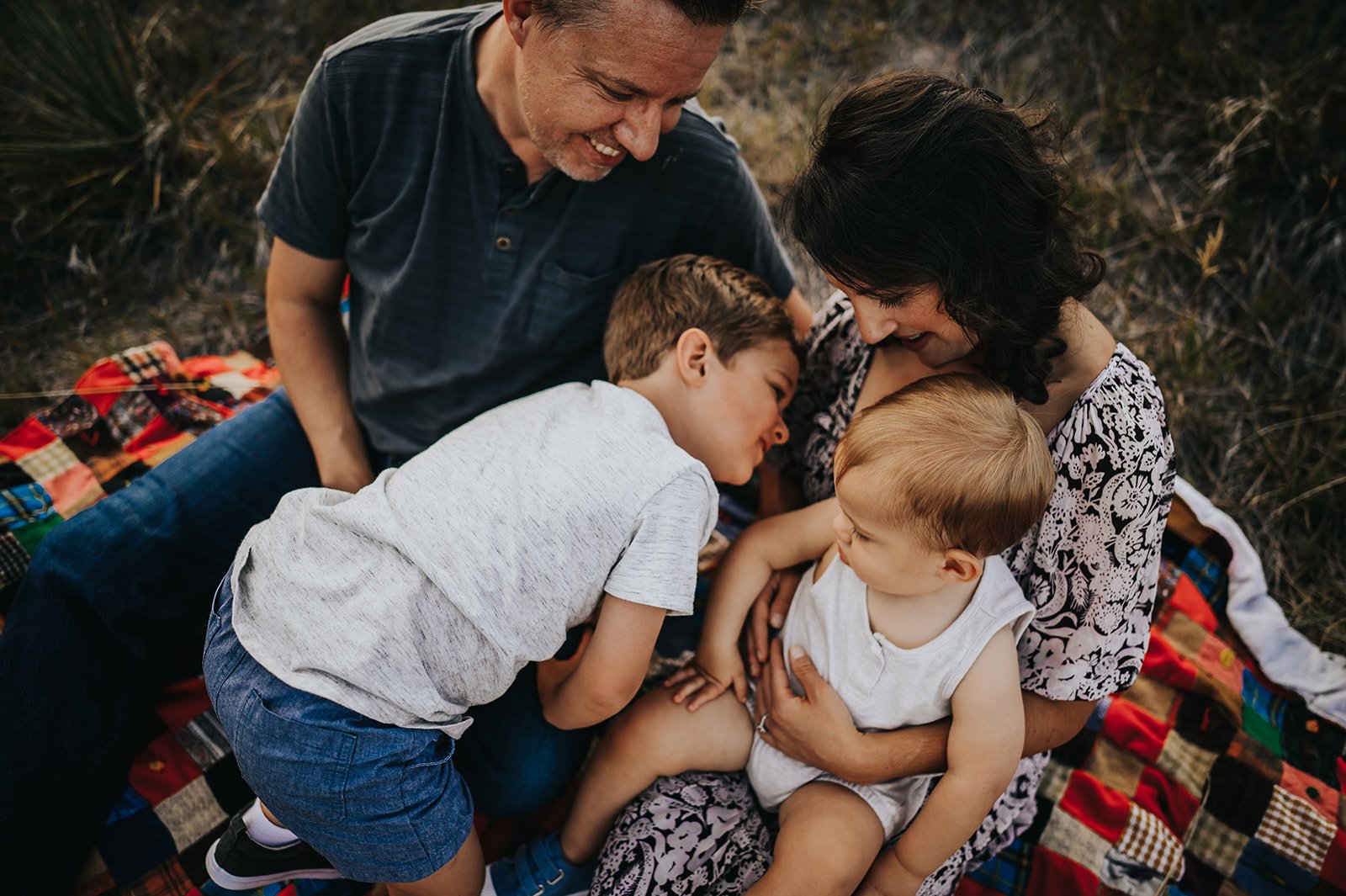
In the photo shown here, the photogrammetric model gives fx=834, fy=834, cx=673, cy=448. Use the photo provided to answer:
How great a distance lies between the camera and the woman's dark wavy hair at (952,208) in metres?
1.39

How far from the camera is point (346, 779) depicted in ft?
4.78

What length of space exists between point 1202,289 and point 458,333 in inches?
104

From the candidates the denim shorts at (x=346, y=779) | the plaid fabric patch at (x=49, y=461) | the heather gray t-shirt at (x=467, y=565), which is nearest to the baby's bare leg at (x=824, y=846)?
the heather gray t-shirt at (x=467, y=565)

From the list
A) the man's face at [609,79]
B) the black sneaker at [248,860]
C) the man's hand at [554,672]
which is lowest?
the black sneaker at [248,860]

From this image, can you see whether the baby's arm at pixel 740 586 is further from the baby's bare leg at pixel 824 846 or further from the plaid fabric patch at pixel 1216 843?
the plaid fabric patch at pixel 1216 843

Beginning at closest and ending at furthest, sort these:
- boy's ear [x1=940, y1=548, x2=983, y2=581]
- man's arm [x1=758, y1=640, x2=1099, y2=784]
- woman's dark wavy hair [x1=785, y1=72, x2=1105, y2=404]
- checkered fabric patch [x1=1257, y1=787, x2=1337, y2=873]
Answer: woman's dark wavy hair [x1=785, y1=72, x2=1105, y2=404] < boy's ear [x1=940, y1=548, x2=983, y2=581] < man's arm [x1=758, y1=640, x2=1099, y2=784] < checkered fabric patch [x1=1257, y1=787, x2=1337, y2=873]

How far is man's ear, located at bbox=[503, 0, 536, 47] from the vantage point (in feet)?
5.22

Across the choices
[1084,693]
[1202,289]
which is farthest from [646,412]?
[1202,289]

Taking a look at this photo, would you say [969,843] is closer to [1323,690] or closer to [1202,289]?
[1323,690]

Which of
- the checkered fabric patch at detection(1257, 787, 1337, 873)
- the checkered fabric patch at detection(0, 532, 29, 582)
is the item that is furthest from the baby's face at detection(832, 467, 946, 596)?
the checkered fabric patch at detection(0, 532, 29, 582)

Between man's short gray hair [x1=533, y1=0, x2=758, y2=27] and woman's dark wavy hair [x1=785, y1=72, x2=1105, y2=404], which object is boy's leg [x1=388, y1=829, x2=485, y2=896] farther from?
man's short gray hair [x1=533, y1=0, x2=758, y2=27]

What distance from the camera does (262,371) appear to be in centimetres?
280

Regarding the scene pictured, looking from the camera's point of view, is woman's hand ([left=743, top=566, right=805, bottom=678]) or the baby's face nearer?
the baby's face

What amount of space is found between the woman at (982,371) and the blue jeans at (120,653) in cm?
37
